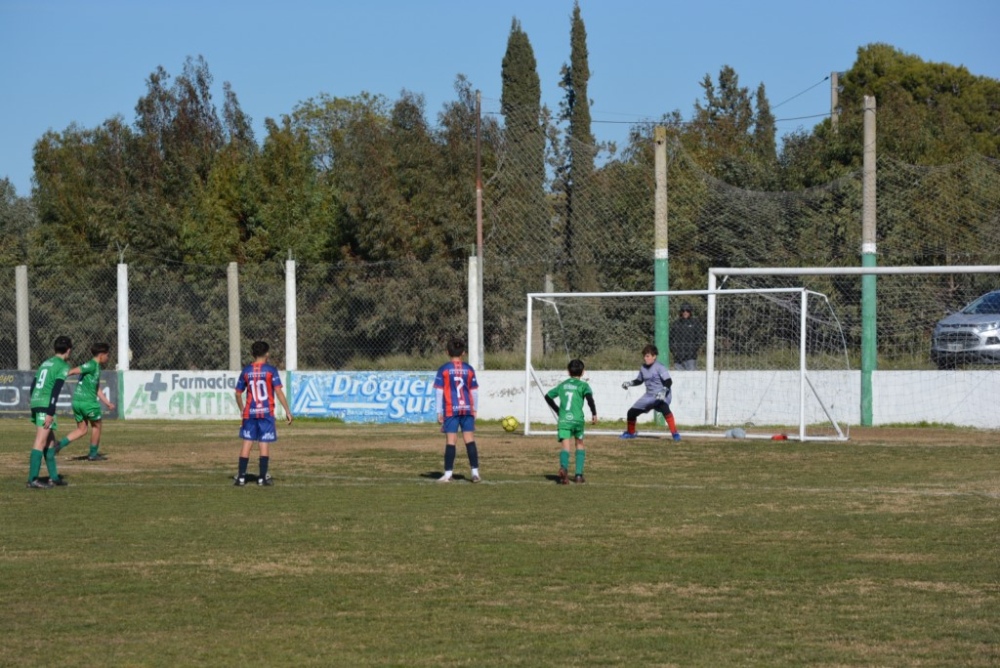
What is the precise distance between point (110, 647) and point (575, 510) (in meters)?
6.79

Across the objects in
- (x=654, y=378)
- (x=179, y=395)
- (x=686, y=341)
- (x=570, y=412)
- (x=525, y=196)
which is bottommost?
(x=179, y=395)

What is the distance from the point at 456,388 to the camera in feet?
54.4

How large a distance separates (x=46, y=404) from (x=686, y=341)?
1517 cm

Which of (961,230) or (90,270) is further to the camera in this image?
(90,270)

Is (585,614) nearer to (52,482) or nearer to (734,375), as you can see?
(52,482)

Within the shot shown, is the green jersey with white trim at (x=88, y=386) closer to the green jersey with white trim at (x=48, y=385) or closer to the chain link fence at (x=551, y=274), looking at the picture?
the green jersey with white trim at (x=48, y=385)

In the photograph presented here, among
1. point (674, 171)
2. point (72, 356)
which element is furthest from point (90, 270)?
point (674, 171)

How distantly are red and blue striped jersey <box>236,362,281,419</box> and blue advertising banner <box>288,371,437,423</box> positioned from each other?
12.1 m

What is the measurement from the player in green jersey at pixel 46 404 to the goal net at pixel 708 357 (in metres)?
10.2

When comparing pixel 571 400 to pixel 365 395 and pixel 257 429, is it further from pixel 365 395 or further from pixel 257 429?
pixel 365 395

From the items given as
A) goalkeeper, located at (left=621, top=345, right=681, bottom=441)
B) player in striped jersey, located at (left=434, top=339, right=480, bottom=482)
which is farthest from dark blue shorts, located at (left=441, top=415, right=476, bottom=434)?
goalkeeper, located at (left=621, top=345, right=681, bottom=441)

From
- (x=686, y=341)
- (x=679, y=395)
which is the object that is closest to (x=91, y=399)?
(x=679, y=395)

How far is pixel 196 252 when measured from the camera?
39.4 meters

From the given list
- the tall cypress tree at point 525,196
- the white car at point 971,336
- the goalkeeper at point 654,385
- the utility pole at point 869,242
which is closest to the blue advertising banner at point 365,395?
the tall cypress tree at point 525,196
